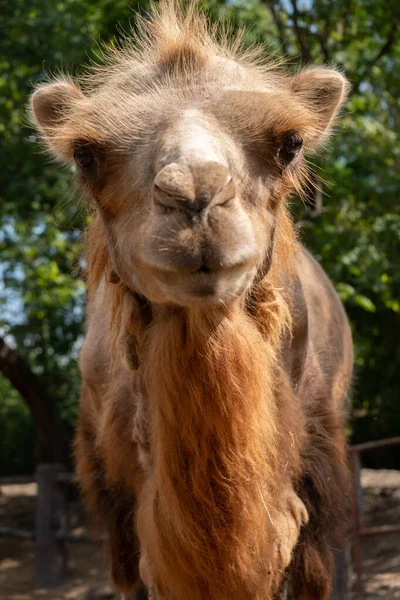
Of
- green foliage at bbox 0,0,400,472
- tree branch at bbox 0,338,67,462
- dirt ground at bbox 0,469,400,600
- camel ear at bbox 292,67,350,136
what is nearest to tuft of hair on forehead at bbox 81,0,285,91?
→ camel ear at bbox 292,67,350,136

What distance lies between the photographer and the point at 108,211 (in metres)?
3.90

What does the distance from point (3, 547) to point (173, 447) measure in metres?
9.93

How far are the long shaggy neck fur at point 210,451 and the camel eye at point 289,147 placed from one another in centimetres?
72

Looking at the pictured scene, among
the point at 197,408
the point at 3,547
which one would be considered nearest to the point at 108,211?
the point at 197,408

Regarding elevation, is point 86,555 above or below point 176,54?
below

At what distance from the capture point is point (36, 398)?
41.8 feet

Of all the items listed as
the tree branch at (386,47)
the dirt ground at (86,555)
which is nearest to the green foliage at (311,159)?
the tree branch at (386,47)

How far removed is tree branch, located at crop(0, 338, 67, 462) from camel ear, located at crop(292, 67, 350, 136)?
8421 millimetres

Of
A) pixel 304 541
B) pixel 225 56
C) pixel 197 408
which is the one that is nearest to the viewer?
pixel 197 408

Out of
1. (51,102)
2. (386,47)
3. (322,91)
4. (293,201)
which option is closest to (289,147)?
(322,91)

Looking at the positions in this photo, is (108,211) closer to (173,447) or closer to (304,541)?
(173,447)

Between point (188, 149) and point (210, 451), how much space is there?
1291 mm

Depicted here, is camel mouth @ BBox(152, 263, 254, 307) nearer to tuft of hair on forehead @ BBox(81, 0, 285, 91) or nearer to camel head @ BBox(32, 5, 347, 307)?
camel head @ BBox(32, 5, 347, 307)

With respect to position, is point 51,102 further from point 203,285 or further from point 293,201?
point 293,201
